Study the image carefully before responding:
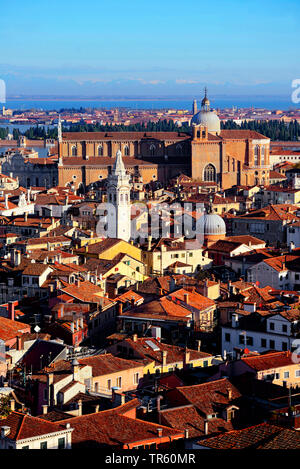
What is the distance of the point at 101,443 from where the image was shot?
A: 33.8ft

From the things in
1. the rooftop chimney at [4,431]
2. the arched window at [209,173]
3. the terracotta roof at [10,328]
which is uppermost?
the rooftop chimney at [4,431]

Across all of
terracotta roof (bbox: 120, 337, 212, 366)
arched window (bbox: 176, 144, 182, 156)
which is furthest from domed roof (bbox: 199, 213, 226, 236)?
arched window (bbox: 176, 144, 182, 156)

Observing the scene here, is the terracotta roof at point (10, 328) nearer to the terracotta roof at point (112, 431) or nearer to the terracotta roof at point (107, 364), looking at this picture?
the terracotta roof at point (107, 364)

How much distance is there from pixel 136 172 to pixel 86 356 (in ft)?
106

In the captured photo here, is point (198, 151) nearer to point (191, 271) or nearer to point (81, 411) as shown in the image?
point (191, 271)

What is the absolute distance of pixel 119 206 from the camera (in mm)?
27109

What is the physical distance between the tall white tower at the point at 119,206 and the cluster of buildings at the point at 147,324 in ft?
0.11

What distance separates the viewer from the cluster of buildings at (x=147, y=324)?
10.8 m

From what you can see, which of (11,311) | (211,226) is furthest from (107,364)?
(211,226)

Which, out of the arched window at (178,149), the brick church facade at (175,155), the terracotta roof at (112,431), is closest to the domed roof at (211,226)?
the terracotta roof at (112,431)

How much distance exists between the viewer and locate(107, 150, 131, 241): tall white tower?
2692 centimetres

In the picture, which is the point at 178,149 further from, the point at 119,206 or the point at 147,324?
the point at 147,324

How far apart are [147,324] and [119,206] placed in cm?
1072
